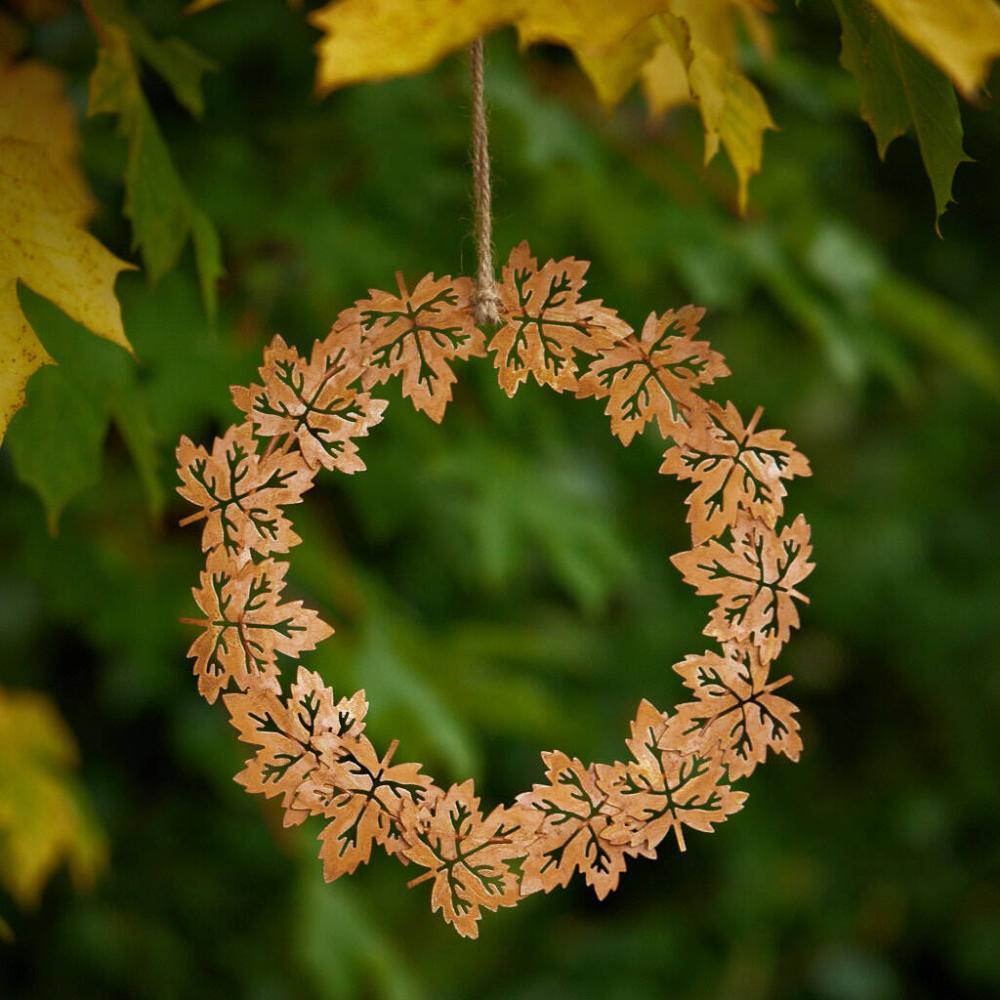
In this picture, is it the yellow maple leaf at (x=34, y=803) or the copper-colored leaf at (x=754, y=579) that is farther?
the yellow maple leaf at (x=34, y=803)

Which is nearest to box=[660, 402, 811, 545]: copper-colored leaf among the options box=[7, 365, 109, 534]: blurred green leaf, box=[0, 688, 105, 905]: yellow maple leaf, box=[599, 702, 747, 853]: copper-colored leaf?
box=[599, 702, 747, 853]: copper-colored leaf

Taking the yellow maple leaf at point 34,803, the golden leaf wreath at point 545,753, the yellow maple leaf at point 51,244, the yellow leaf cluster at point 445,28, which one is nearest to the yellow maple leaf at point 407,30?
the yellow leaf cluster at point 445,28

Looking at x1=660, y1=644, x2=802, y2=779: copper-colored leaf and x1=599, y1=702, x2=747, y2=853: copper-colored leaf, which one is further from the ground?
x1=660, y1=644, x2=802, y2=779: copper-colored leaf

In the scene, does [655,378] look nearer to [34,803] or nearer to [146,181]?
[146,181]

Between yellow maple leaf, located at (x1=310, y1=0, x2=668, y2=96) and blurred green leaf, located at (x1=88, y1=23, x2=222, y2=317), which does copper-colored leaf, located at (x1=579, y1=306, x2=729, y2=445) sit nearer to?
yellow maple leaf, located at (x1=310, y1=0, x2=668, y2=96)

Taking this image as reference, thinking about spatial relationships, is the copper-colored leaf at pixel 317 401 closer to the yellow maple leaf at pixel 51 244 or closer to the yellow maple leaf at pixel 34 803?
the yellow maple leaf at pixel 51 244

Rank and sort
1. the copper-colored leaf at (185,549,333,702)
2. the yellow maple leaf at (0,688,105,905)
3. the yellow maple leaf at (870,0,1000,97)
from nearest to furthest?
1. the yellow maple leaf at (870,0,1000,97)
2. the copper-colored leaf at (185,549,333,702)
3. the yellow maple leaf at (0,688,105,905)

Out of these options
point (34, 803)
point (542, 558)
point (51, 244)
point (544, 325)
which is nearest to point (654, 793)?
point (544, 325)
